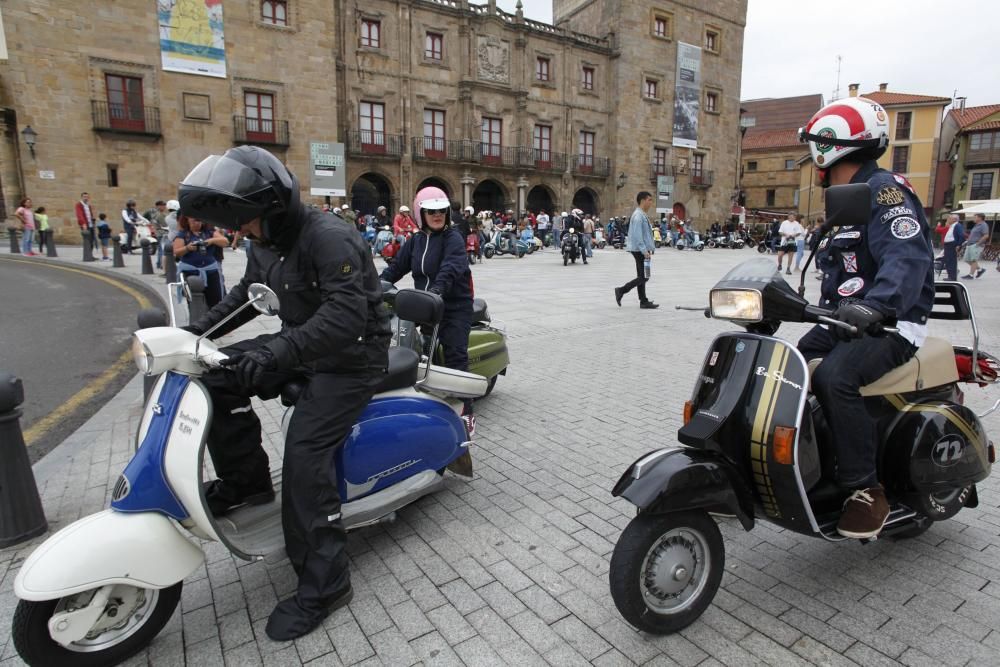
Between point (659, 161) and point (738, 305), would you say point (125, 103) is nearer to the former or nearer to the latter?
point (738, 305)

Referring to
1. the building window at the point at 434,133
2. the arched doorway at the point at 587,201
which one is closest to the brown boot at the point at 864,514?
the building window at the point at 434,133

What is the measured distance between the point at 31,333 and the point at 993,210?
29.9 metres

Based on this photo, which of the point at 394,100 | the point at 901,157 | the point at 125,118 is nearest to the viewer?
the point at 125,118

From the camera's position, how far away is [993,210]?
23250mm

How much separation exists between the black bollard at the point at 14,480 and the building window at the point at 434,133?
106 feet

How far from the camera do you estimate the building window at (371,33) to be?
3109 cm

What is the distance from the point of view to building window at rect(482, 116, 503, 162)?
35.4 meters

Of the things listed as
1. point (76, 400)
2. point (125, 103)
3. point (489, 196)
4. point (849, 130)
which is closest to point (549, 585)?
point (849, 130)

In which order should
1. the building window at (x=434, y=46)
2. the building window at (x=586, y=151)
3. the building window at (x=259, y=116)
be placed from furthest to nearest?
the building window at (x=586, y=151) < the building window at (x=434, y=46) < the building window at (x=259, y=116)

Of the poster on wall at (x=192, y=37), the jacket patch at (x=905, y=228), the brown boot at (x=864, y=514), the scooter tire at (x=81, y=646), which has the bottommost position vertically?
the scooter tire at (x=81, y=646)

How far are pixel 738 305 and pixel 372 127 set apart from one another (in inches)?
1279

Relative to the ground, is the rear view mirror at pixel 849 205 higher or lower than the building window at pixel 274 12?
lower

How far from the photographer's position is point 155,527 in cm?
206

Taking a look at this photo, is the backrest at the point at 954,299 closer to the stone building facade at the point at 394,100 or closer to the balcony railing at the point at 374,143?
the stone building facade at the point at 394,100
